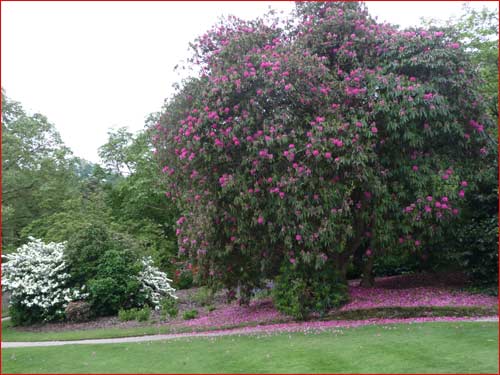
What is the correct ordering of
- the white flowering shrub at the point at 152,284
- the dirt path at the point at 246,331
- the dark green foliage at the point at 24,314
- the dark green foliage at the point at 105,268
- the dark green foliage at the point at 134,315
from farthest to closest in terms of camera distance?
the white flowering shrub at the point at 152,284, the dark green foliage at the point at 24,314, the dark green foliage at the point at 105,268, the dark green foliage at the point at 134,315, the dirt path at the point at 246,331

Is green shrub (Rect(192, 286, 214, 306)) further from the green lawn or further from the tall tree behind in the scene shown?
the tall tree behind

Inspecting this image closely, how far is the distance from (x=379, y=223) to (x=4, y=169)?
20.1 meters

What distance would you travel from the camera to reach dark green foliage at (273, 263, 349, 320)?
40.0 ft

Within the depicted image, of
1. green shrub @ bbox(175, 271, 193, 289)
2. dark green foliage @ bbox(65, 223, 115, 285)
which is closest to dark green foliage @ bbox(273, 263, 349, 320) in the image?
dark green foliage @ bbox(65, 223, 115, 285)

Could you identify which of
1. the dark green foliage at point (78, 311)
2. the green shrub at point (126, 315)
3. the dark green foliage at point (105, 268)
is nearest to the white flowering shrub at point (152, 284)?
the dark green foliage at point (105, 268)

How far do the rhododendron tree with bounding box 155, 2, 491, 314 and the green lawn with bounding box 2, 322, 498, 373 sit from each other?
2381 mm

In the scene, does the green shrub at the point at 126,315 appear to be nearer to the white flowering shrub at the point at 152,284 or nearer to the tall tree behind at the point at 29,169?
the white flowering shrub at the point at 152,284

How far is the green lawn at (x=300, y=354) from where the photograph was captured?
7.29 meters

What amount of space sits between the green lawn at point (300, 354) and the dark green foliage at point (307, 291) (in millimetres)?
1888

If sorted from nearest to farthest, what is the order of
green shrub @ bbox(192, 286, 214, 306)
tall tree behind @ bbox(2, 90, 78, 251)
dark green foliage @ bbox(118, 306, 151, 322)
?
dark green foliage @ bbox(118, 306, 151, 322), green shrub @ bbox(192, 286, 214, 306), tall tree behind @ bbox(2, 90, 78, 251)

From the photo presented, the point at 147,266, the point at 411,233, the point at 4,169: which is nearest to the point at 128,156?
the point at 4,169

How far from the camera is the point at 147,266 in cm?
1767

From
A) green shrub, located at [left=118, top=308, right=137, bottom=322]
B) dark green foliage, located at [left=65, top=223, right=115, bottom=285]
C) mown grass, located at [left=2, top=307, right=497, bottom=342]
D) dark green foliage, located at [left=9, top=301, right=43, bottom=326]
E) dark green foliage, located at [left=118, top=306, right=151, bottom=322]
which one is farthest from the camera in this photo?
dark green foliage, located at [left=65, top=223, right=115, bottom=285]

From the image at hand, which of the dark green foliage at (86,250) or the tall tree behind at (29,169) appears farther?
the tall tree behind at (29,169)
